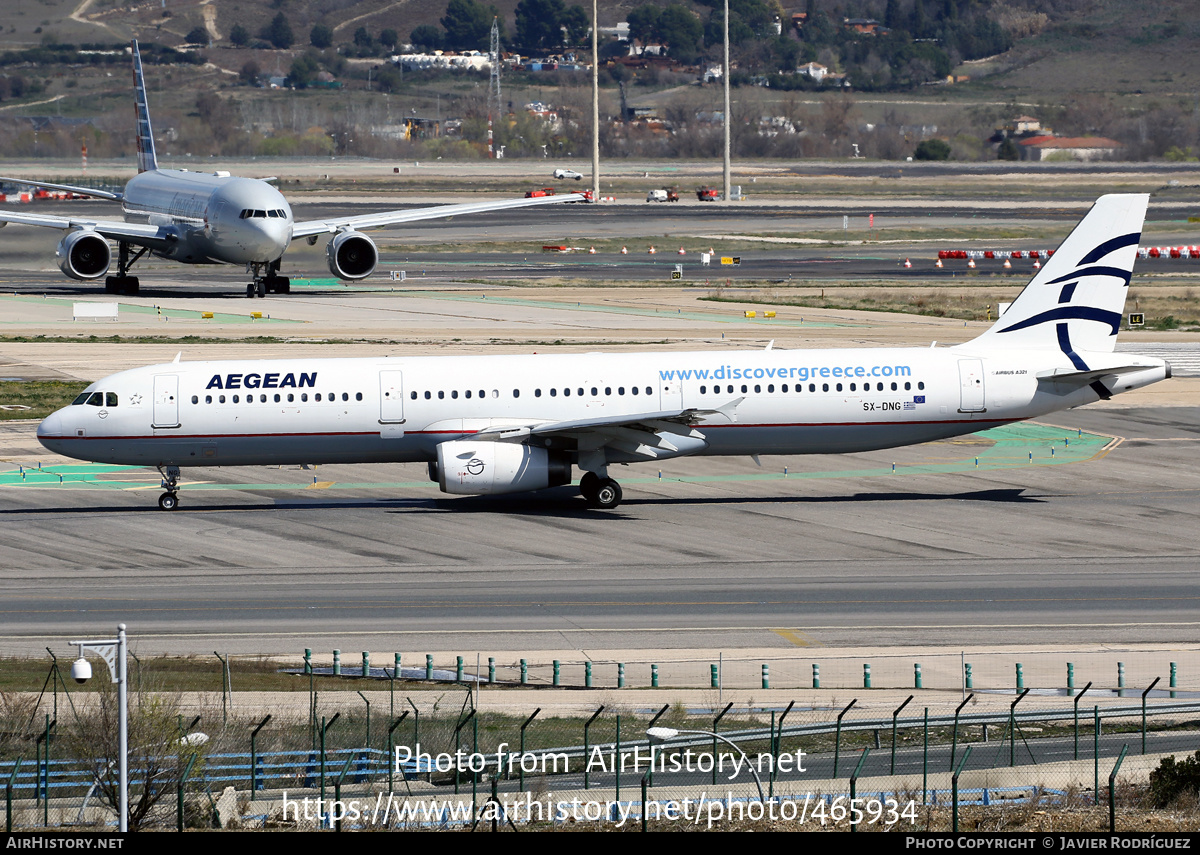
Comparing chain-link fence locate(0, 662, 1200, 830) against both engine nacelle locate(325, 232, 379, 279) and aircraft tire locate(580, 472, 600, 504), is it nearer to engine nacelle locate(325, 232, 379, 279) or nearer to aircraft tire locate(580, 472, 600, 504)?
aircraft tire locate(580, 472, 600, 504)

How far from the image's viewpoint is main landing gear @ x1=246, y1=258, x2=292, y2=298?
9262 cm

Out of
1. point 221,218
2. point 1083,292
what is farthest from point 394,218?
point 1083,292

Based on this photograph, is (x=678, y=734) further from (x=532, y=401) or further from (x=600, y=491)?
(x=532, y=401)

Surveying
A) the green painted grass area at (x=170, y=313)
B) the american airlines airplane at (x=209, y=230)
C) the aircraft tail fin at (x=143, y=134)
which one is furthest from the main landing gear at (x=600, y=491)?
the aircraft tail fin at (x=143, y=134)

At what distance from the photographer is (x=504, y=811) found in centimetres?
2223

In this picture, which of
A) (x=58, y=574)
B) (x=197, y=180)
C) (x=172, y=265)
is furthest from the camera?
(x=172, y=265)

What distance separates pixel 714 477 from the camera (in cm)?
5234

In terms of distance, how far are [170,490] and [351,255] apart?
47.3m

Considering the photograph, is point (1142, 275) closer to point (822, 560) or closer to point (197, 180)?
point (197, 180)

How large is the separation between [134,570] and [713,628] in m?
14.8

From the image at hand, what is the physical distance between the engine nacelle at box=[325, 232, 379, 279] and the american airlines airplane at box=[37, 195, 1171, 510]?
46.0 m

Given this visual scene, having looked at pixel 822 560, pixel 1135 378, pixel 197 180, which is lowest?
pixel 822 560

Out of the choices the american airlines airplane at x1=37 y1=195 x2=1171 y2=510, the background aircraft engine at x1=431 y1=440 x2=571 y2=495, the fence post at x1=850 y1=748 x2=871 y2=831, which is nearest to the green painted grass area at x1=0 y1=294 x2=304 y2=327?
the american airlines airplane at x1=37 y1=195 x2=1171 y2=510
